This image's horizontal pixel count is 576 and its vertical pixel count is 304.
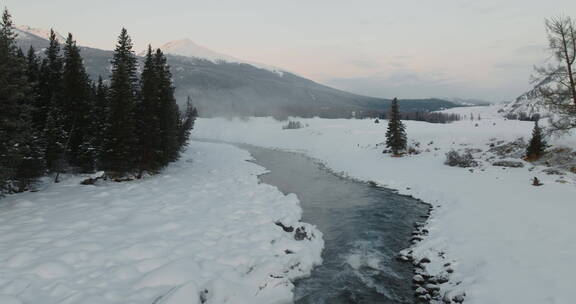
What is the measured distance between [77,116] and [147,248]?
25.1 meters

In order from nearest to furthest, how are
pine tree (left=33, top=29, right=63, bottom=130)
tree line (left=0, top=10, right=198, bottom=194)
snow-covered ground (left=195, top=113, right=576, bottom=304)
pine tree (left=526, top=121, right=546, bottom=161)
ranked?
1. snow-covered ground (left=195, top=113, right=576, bottom=304)
2. tree line (left=0, top=10, right=198, bottom=194)
3. pine tree (left=526, top=121, right=546, bottom=161)
4. pine tree (left=33, top=29, right=63, bottom=130)

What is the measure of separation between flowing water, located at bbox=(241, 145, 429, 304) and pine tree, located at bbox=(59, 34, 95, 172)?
61.6 feet

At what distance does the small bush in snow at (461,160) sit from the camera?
1316 inches

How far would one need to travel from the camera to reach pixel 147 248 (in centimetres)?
1318

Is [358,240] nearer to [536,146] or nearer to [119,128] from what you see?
[536,146]

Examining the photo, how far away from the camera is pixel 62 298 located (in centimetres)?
935

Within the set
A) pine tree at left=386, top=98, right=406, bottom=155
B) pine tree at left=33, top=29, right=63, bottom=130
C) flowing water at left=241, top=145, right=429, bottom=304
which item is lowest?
flowing water at left=241, top=145, right=429, bottom=304

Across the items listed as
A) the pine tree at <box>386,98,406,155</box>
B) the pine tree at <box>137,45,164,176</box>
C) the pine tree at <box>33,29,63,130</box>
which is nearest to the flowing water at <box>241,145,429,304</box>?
the pine tree at <box>137,45,164,176</box>

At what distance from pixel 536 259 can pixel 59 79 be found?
43.5m

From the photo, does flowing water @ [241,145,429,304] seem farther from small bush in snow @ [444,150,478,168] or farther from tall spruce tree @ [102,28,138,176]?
tall spruce tree @ [102,28,138,176]

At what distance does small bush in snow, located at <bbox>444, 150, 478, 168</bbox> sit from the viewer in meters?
33.4

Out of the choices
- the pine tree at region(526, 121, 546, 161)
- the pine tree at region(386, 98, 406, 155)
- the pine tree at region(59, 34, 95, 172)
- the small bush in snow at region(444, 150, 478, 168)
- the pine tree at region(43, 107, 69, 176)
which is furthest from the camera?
Answer: the pine tree at region(386, 98, 406, 155)

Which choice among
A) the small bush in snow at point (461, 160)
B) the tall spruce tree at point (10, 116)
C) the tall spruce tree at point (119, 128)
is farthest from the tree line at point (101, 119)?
the small bush in snow at point (461, 160)

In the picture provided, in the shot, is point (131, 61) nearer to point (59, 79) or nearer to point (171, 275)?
point (59, 79)
